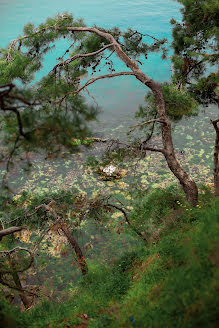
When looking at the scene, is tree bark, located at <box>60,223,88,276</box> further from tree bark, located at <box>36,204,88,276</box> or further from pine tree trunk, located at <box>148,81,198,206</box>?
pine tree trunk, located at <box>148,81,198,206</box>

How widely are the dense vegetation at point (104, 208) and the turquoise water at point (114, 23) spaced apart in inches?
245

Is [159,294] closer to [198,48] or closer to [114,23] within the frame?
[198,48]

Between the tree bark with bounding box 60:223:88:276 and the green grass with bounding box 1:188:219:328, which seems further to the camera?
the tree bark with bounding box 60:223:88:276

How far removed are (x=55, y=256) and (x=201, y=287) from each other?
18.9 ft

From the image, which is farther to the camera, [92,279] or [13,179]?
[13,179]

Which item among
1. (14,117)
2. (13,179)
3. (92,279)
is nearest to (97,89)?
(13,179)

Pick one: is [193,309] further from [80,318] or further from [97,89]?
[97,89]

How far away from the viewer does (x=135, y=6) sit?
34.7 metres

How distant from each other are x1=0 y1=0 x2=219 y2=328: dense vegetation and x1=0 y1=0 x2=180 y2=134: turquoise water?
623 cm

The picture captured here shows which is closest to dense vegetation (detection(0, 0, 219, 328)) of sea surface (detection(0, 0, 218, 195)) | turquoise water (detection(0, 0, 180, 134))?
sea surface (detection(0, 0, 218, 195))

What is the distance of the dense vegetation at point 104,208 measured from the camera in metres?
2.41

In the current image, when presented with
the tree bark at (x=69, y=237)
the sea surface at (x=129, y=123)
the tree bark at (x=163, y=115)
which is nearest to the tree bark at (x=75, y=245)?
the tree bark at (x=69, y=237)

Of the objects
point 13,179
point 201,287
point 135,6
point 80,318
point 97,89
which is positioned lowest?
point 80,318

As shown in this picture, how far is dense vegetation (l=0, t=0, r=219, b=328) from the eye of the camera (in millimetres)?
2410
